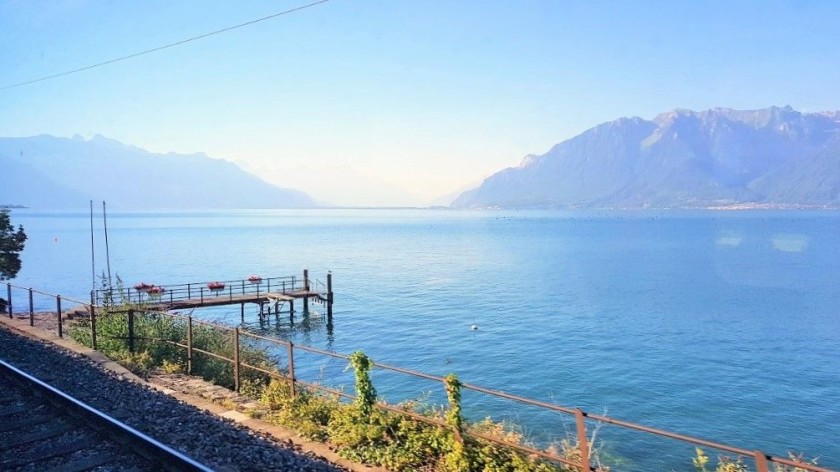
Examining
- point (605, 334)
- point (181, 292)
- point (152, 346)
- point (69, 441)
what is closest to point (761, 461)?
point (69, 441)

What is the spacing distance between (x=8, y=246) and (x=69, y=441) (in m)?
31.2

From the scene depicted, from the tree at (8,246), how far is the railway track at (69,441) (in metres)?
28.6

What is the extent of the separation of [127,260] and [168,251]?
1750 cm

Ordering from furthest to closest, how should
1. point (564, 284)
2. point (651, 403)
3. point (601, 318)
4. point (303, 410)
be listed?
point (564, 284) → point (601, 318) → point (651, 403) → point (303, 410)

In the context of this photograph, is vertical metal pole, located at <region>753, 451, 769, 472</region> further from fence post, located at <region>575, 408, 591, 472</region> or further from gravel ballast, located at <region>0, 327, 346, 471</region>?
gravel ballast, located at <region>0, 327, 346, 471</region>

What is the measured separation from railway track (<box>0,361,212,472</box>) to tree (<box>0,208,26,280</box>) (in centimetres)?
2865

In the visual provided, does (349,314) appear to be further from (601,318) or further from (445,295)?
(601,318)

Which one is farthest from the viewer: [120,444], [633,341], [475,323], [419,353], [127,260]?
[127,260]

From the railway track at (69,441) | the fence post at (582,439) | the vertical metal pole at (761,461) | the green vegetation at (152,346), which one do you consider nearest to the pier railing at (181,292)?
the green vegetation at (152,346)

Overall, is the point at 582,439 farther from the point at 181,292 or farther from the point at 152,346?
the point at 181,292

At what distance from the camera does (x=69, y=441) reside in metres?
6.99

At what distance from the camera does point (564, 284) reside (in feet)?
209

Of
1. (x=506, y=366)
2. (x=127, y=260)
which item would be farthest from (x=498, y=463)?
(x=127, y=260)

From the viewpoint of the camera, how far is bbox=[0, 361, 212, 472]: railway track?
20.5ft
